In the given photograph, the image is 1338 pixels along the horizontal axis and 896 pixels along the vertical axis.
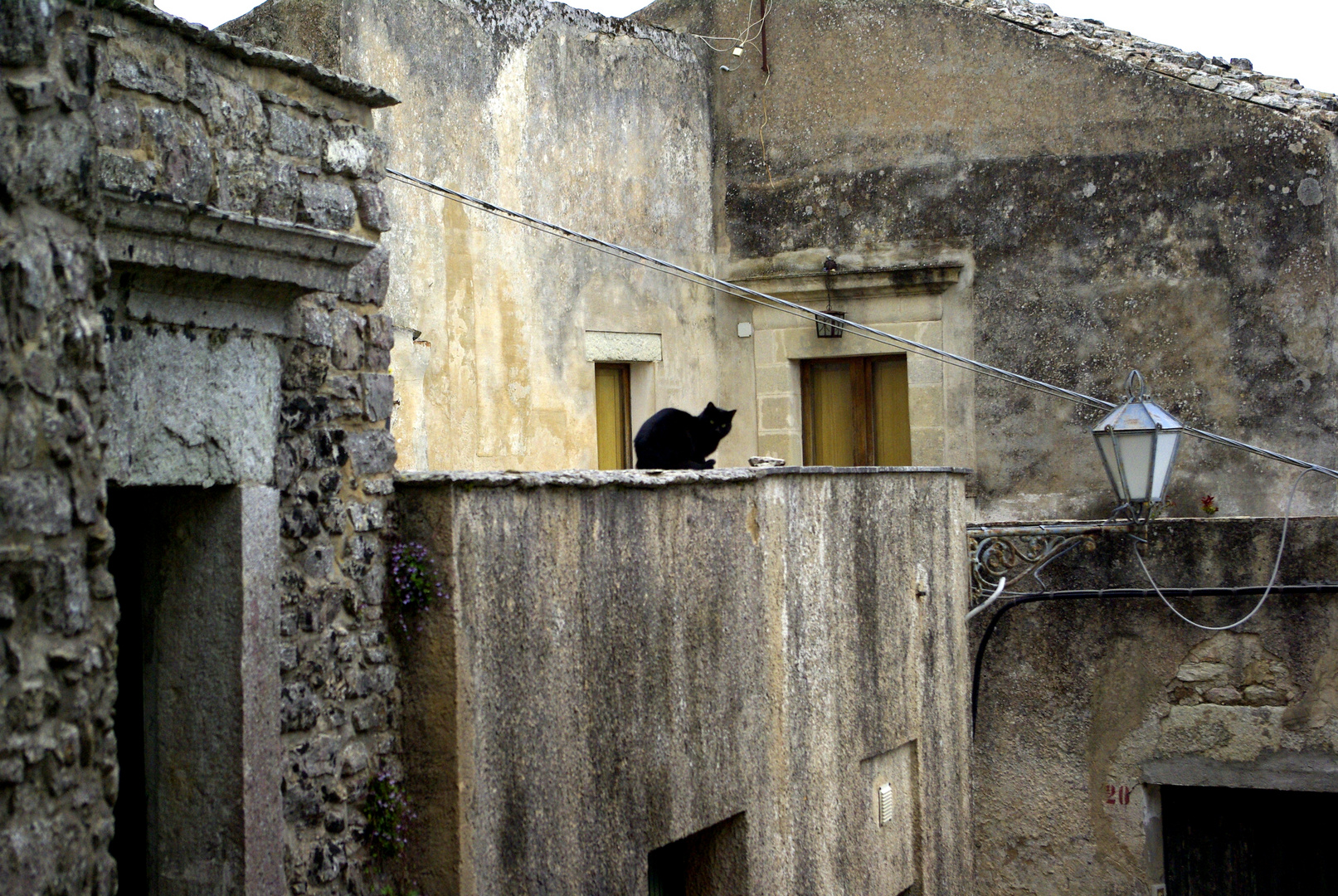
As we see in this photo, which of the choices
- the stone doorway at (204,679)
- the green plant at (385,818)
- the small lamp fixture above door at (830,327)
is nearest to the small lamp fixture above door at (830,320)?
the small lamp fixture above door at (830,327)

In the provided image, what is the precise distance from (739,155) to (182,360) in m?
7.42

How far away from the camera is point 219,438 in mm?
3500

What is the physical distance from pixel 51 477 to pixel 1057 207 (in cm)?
839

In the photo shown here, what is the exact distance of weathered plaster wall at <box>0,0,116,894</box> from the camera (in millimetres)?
2176

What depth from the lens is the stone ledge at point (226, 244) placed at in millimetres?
3088

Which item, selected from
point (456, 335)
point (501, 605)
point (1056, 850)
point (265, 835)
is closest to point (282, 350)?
point (501, 605)

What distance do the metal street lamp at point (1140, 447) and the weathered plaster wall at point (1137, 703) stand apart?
59 cm

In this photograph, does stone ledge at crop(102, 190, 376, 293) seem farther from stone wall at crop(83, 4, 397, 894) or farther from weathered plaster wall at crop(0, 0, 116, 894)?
weathered plaster wall at crop(0, 0, 116, 894)

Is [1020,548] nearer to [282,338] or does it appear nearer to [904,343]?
[904,343]

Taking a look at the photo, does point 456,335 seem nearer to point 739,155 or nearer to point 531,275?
point 531,275

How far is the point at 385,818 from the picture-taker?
401cm

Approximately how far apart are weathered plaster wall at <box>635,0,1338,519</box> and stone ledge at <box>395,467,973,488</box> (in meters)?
3.83

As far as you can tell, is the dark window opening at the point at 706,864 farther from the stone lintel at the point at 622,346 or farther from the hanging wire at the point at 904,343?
the stone lintel at the point at 622,346

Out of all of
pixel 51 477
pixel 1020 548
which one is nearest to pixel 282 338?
pixel 51 477
